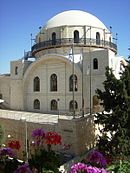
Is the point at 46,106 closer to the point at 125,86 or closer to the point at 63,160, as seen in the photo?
the point at 63,160

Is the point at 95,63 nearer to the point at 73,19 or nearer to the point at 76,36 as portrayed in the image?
the point at 76,36

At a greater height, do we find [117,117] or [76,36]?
[76,36]

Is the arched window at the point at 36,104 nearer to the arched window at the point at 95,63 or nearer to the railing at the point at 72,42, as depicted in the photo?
the railing at the point at 72,42

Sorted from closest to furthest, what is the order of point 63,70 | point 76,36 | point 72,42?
point 63,70 → point 72,42 → point 76,36

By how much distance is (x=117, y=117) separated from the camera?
12.2 m

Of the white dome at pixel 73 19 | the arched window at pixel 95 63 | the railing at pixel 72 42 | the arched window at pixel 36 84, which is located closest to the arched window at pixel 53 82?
the arched window at pixel 36 84

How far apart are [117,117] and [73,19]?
15038mm

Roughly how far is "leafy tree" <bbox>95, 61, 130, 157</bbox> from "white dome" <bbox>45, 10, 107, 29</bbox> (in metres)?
12.7

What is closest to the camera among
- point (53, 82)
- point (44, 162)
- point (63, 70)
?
point (44, 162)

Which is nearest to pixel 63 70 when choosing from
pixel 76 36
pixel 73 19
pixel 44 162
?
pixel 76 36

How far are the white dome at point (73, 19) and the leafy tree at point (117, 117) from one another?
500 inches

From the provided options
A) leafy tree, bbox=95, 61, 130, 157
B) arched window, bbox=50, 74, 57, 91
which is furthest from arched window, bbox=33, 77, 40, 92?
leafy tree, bbox=95, 61, 130, 157

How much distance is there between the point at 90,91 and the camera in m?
20.9

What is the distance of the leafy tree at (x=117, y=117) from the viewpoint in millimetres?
11733
